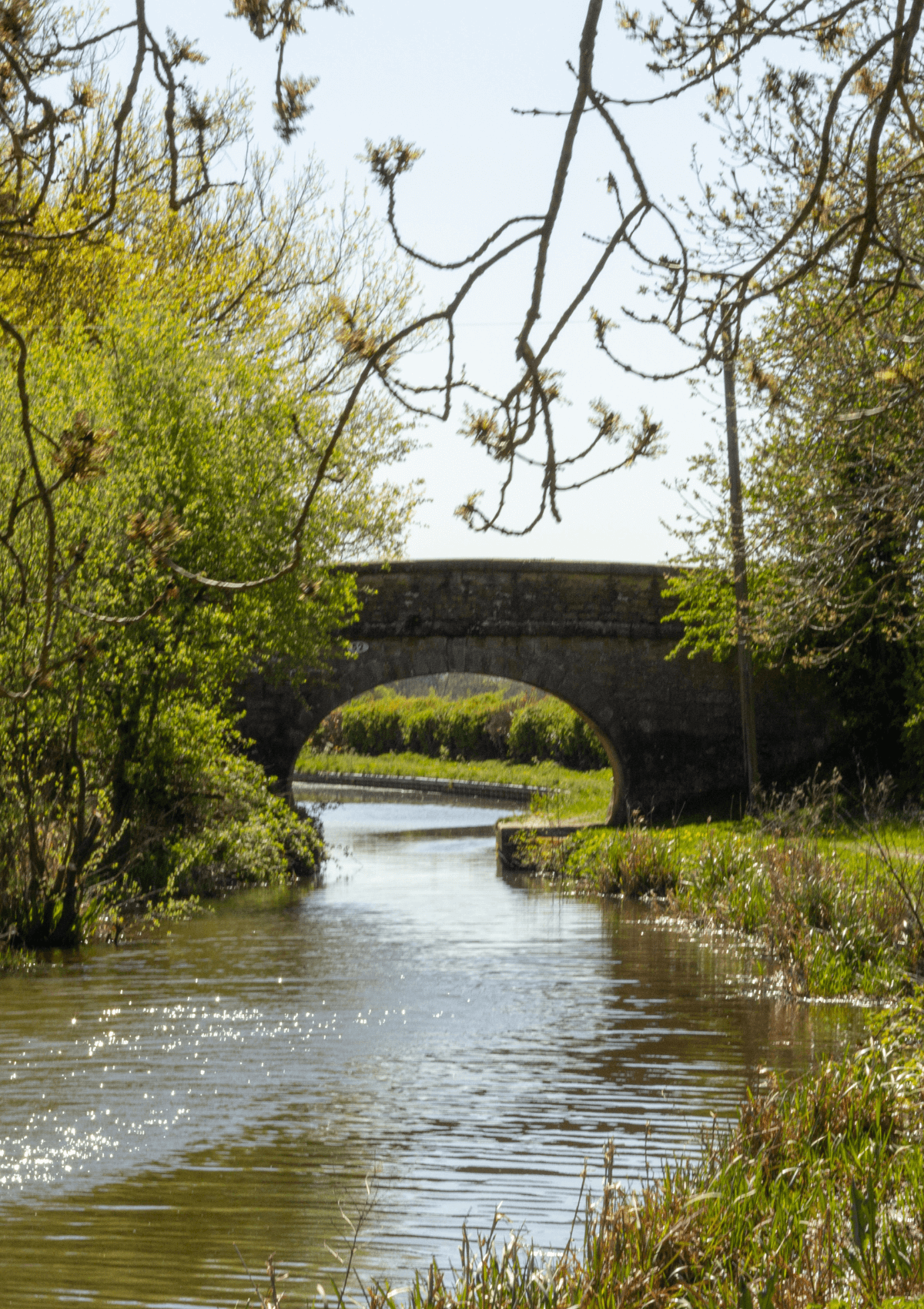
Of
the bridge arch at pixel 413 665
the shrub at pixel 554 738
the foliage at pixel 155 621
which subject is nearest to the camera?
the foliage at pixel 155 621

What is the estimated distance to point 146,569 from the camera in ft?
34.0

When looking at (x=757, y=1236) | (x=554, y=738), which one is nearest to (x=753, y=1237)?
(x=757, y=1236)

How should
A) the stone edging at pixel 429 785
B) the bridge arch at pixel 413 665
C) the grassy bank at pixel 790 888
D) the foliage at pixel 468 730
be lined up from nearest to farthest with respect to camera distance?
the grassy bank at pixel 790 888
the bridge arch at pixel 413 665
the stone edging at pixel 429 785
the foliage at pixel 468 730

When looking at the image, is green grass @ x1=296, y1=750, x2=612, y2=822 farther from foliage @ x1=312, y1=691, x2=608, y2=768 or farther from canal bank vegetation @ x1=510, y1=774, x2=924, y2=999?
canal bank vegetation @ x1=510, y1=774, x2=924, y2=999

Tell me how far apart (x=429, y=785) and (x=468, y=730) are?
628 centimetres

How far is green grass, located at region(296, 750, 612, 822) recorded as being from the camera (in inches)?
1072

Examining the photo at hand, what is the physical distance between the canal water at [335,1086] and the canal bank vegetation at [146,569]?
47.7 inches

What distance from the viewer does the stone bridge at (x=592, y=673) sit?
64.5 feet

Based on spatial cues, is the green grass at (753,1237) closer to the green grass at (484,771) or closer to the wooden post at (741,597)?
the wooden post at (741,597)

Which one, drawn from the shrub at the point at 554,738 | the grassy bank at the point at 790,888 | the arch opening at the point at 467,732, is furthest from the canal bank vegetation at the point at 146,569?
the shrub at the point at 554,738

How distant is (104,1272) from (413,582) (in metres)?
15.1

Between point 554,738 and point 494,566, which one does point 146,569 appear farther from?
point 554,738

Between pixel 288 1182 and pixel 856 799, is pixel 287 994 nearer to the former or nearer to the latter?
pixel 288 1182

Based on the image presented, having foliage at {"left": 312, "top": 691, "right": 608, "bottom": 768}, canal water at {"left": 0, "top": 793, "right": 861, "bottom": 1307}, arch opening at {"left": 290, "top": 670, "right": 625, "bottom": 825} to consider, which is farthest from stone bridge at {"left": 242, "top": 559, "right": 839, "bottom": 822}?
foliage at {"left": 312, "top": 691, "right": 608, "bottom": 768}
